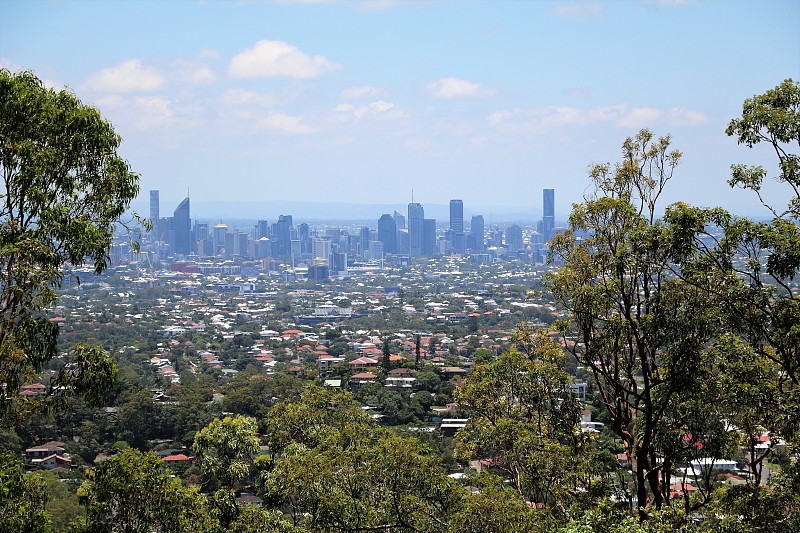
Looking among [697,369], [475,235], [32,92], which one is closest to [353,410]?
[697,369]

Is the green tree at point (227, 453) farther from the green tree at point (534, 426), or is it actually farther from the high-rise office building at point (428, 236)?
the high-rise office building at point (428, 236)

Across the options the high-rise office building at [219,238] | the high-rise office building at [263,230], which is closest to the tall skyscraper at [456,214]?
the high-rise office building at [263,230]

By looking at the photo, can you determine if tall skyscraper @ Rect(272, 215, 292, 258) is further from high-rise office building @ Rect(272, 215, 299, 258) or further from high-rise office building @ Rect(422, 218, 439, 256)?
high-rise office building @ Rect(422, 218, 439, 256)

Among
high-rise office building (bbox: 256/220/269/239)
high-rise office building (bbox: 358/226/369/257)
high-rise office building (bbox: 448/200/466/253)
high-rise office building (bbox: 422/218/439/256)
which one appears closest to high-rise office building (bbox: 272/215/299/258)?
high-rise office building (bbox: 256/220/269/239)

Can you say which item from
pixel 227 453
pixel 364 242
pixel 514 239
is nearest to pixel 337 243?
pixel 364 242

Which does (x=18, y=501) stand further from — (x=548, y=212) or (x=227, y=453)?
(x=548, y=212)

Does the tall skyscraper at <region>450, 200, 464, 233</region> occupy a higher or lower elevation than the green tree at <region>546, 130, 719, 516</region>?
higher

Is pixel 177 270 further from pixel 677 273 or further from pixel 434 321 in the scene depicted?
pixel 677 273
